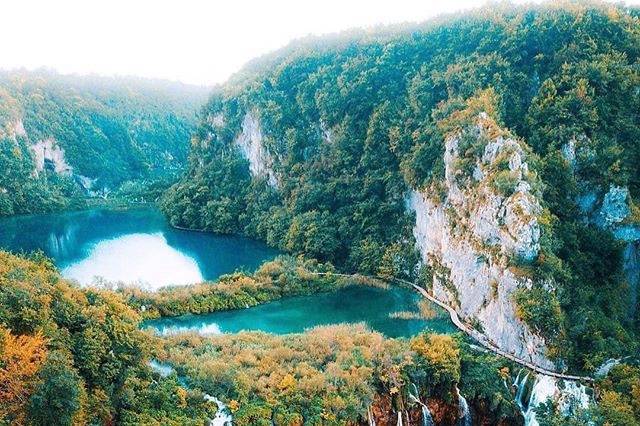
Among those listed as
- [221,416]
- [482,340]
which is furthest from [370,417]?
[482,340]

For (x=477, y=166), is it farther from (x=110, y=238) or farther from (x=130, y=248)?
(x=110, y=238)

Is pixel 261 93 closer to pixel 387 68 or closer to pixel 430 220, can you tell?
pixel 387 68

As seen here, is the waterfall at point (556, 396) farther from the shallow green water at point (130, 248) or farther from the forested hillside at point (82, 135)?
the forested hillside at point (82, 135)

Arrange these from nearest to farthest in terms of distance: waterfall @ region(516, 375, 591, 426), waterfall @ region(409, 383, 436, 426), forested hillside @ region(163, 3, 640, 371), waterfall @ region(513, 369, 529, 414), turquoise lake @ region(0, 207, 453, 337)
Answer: waterfall @ region(409, 383, 436, 426)
waterfall @ region(516, 375, 591, 426)
waterfall @ region(513, 369, 529, 414)
forested hillside @ region(163, 3, 640, 371)
turquoise lake @ region(0, 207, 453, 337)

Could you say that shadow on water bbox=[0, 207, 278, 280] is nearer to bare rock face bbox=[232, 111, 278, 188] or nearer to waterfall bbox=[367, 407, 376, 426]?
bare rock face bbox=[232, 111, 278, 188]

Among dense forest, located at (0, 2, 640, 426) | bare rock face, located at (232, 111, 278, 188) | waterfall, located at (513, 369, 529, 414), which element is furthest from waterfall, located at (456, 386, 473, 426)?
bare rock face, located at (232, 111, 278, 188)

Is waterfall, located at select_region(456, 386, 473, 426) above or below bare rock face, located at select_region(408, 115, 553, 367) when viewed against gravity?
below

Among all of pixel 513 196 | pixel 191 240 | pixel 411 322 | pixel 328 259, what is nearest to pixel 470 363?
pixel 411 322
